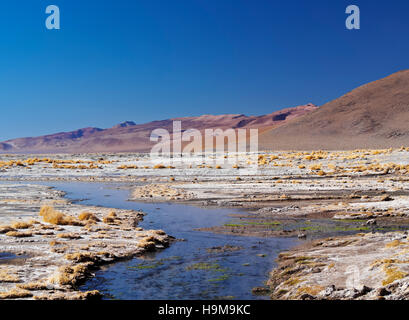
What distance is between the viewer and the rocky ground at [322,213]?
386 inches

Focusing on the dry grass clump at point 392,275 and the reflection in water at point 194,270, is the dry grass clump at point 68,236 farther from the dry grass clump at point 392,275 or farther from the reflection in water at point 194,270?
the dry grass clump at point 392,275

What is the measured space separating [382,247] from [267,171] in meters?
31.7

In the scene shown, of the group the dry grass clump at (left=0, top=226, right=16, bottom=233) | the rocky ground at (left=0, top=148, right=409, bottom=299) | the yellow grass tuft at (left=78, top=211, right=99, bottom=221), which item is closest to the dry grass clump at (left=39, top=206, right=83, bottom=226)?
the yellow grass tuft at (left=78, top=211, right=99, bottom=221)

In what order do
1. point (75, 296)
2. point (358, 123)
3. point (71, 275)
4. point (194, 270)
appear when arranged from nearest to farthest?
point (75, 296)
point (71, 275)
point (194, 270)
point (358, 123)

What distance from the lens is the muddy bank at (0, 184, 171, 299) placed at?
10.2m

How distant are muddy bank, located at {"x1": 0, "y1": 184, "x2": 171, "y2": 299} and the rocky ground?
1496 mm

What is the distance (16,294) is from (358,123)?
10708 cm

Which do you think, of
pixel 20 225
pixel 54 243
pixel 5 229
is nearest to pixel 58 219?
pixel 20 225

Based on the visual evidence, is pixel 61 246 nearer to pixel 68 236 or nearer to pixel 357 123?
pixel 68 236

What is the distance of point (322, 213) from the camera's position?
20.8m

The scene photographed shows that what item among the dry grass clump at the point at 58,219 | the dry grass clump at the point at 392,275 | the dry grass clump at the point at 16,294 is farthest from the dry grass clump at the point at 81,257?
the dry grass clump at the point at 392,275

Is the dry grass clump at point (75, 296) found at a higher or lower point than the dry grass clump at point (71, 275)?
lower

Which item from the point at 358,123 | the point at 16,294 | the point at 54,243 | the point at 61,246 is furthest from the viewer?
the point at 358,123
